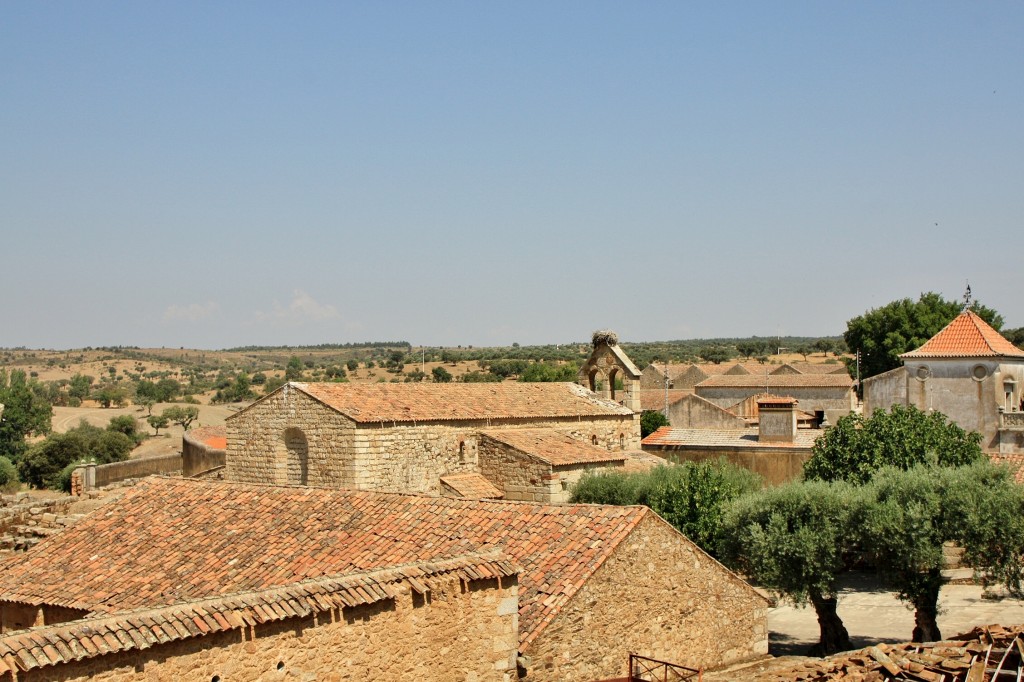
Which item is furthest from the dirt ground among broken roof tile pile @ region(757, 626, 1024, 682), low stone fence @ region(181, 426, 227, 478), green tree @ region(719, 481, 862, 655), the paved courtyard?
broken roof tile pile @ region(757, 626, 1024, 682)

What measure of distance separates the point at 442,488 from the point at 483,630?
1432 cm

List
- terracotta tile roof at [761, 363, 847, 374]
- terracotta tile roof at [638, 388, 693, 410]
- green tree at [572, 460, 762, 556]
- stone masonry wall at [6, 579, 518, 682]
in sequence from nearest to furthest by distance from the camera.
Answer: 1. stone masonry wall at [6, 579, 518, 682]
2. green tree at [572, 460, 762, 556]
3. terracotta tile roof at [638, 388, 693, 410]
4. terracotta tile roof at [761, 363, 847, 374]

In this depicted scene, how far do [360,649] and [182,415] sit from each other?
70754 mm

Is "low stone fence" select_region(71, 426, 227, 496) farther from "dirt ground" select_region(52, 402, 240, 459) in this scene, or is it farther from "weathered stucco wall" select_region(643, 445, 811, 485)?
"dirt ground" select_region(52, 402, 240, 459)

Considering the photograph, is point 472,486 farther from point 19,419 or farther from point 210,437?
point 19,419

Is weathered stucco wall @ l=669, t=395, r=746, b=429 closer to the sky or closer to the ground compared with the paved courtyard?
closer to the sky

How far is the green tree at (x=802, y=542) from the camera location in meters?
19.2

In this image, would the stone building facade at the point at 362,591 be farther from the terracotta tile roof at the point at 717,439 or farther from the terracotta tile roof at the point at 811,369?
the terracotta tile roof at the point at 811,369

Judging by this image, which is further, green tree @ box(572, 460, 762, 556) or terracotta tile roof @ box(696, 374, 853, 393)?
terracotta tile roof @ box(696, 374, 853, 393)

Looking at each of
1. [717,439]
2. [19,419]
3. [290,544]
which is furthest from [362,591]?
[19,419]

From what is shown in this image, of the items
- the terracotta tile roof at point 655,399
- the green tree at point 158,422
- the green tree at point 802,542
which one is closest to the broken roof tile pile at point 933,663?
the green tree at point 802,542

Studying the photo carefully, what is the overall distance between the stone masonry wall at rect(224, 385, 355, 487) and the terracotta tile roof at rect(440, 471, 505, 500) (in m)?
2.62

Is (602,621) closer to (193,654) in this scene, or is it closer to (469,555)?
(469,555)

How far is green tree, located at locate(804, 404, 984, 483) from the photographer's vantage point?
25.5 meters
